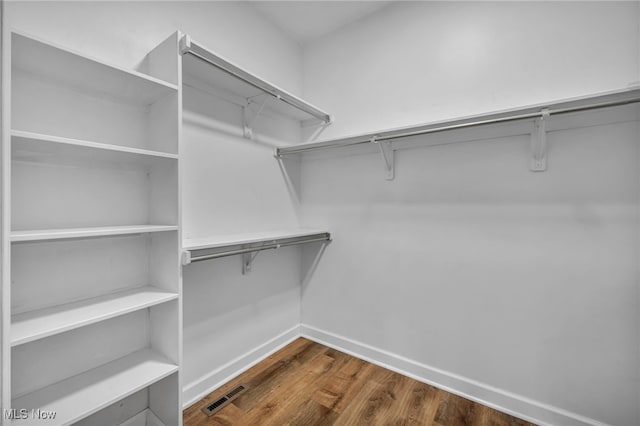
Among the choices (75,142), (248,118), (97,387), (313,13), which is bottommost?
(97,387)

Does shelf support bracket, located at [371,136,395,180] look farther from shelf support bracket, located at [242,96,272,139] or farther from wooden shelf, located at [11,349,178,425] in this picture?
wooden shelf, located at [11,349,178,425]

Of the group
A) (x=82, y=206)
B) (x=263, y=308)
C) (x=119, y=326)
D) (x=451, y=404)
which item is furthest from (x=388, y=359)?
(x=82, y=206)

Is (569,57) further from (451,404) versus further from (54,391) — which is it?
(54,391)

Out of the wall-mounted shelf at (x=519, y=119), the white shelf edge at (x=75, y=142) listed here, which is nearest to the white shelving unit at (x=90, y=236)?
the white shelf edge at (x=75, y=142)

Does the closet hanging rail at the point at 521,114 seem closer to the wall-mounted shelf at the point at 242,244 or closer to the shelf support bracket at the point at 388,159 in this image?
the shelf support bracket at the point at 388,159

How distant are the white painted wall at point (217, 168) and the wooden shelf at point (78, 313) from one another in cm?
35

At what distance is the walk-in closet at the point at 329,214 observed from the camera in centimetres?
114

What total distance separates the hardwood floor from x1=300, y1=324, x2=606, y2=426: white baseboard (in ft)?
0.15

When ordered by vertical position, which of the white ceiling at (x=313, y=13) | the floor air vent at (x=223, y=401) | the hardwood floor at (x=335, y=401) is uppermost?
the white ceiling at (x=313, y=13)

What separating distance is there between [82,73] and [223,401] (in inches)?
71.5

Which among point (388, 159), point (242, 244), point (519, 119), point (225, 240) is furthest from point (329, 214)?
point (519, 119)

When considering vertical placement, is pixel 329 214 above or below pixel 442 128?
below

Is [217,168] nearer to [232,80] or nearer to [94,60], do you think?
[232,80]

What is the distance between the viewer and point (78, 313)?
3.59 feet
